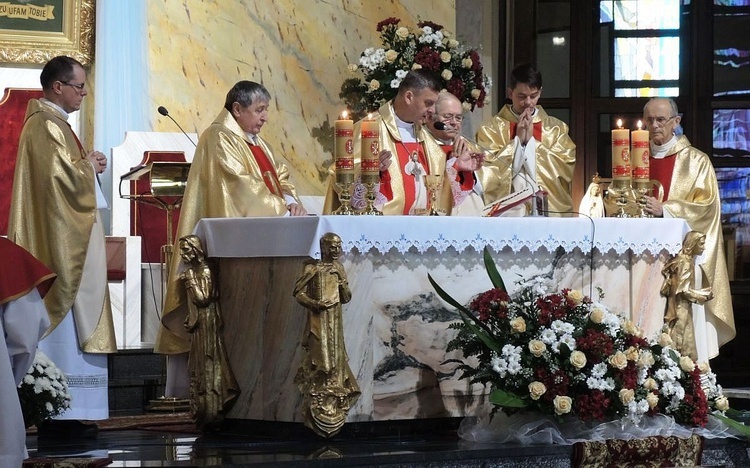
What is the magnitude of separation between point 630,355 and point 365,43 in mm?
5202

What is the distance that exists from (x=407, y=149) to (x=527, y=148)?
797 millimetres

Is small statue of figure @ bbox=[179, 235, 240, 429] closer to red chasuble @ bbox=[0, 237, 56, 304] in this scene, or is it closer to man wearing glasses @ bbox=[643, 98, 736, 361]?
red chasuble @ bbox=[0, 237, 56, 304]

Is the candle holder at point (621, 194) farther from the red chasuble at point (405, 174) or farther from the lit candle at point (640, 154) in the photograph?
the red chasuble at point (405, 174)

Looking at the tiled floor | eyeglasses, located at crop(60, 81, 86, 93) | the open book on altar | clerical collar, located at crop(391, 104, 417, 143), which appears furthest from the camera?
clerical collar, located at crop(391, 104, 417, 143)

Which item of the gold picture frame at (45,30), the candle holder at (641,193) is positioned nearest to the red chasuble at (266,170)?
the candle holder at (641,193)

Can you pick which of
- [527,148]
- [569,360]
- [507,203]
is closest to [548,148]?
[527,148]

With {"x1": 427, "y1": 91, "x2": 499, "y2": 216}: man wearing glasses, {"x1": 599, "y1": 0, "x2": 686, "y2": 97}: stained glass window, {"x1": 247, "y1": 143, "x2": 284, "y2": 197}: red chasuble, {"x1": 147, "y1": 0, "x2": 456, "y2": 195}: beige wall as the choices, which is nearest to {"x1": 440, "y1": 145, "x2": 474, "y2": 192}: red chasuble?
{"x1": 427, "y1": 91, "x2": 499, "y2": 216}: man wearing glasses

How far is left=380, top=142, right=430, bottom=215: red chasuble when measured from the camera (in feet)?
23.5

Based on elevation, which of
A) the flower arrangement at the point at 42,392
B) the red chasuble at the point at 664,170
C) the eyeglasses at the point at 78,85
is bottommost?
the flower arrangement at the point at 42,392

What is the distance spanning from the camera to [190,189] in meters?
6.94

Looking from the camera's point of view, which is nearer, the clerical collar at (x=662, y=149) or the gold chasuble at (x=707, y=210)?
the gold chasuble at (x=707, y=210)

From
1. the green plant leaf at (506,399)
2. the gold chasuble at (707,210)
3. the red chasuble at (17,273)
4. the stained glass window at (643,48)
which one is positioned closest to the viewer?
the red chasuble at (17,273)

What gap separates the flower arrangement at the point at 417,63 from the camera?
32.1 feet

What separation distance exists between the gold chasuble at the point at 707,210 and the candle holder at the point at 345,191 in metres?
2.64
